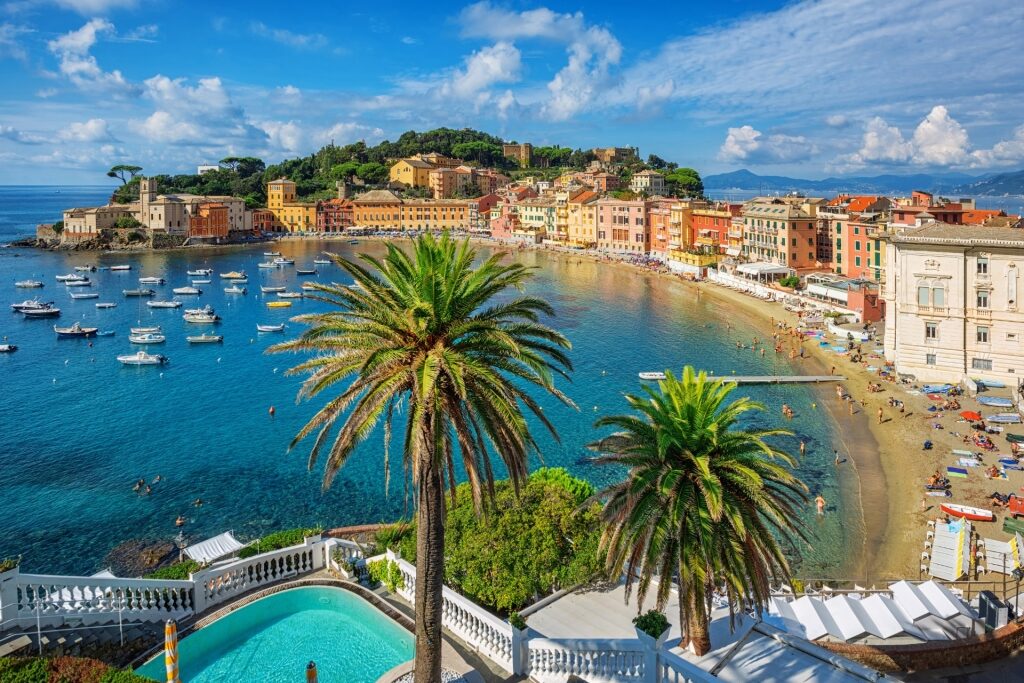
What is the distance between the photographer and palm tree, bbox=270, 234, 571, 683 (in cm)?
1041

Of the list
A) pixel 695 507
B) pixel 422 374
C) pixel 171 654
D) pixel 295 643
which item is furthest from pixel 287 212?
pixel 695 507

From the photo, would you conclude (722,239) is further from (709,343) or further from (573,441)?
(573,441)

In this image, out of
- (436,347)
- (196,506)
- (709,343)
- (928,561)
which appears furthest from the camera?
(709,343)

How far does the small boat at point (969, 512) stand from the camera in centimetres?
2584

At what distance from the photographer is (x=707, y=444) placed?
38.3 ft

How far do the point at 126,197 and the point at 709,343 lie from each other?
155 meters

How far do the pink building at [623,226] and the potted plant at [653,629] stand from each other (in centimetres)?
10334

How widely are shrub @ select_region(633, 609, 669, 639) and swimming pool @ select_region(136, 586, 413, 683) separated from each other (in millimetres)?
4685

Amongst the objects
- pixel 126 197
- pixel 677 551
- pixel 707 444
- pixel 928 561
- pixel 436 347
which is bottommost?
pixel 928 561

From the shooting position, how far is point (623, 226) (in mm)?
115250

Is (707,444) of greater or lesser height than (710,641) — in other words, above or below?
above

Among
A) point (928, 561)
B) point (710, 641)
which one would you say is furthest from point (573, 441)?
point (710, 641)

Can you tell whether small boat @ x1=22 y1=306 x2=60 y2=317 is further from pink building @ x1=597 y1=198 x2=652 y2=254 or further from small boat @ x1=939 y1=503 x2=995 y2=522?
small boat @ x1=939 y1=503 x2=995 y2=522

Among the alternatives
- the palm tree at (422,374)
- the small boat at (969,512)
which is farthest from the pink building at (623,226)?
the palm tree at (422,374)
